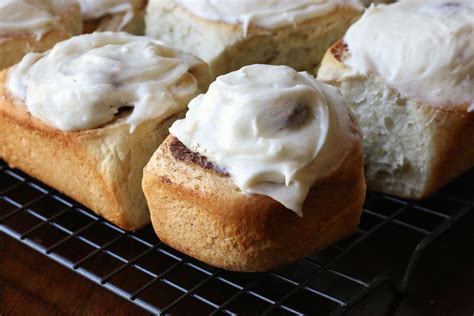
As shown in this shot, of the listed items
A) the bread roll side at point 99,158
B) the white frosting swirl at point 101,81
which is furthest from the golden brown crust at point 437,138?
the bread roll side at point 99,158

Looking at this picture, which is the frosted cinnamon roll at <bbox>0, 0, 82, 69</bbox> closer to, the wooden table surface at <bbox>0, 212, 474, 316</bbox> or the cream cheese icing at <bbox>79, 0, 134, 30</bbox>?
the cream cheese icing at <bbox>79, 0, 134, 30</bbox>

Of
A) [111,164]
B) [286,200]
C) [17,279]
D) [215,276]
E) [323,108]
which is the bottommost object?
[17,279]

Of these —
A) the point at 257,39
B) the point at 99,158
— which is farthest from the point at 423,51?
the point at 99,158

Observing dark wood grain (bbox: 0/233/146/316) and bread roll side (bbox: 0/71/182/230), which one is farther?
bread roll side (bbox: 0/71/182/230)

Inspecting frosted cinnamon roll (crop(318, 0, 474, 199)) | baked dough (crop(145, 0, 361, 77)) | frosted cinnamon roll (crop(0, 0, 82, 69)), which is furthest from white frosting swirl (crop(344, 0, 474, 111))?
frosted cinnamon roll (crop(0, 0, 82, 69))

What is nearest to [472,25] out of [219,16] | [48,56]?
[219,16]

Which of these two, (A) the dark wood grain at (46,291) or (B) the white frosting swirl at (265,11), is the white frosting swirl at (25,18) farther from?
(A) the dark wood grain at (46,291)

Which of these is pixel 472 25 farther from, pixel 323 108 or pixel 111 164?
pixel 111 164
